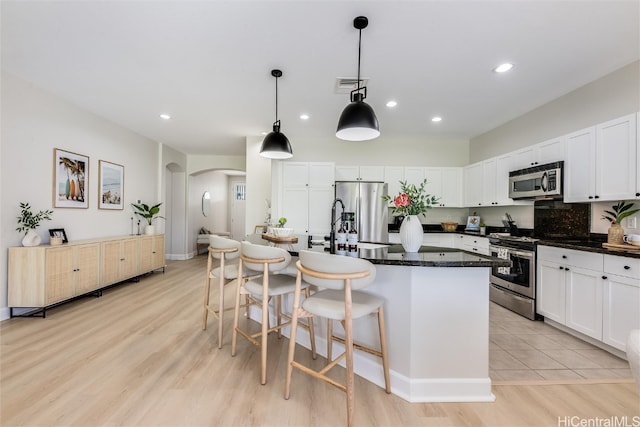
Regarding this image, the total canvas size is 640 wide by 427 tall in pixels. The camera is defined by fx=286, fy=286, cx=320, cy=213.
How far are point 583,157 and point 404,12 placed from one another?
101 inches

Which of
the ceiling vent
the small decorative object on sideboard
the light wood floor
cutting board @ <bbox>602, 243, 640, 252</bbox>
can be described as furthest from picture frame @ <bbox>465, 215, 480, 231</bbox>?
the small decorative object on sideboard

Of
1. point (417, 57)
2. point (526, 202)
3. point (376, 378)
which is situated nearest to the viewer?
point (376, 378)

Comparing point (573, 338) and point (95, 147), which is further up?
point (95, 147)

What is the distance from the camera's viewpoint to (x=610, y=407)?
1787 millimetres

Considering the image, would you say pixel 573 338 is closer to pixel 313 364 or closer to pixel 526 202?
pixel 526 202

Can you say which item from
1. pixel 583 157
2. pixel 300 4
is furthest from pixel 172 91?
pixel 583 157

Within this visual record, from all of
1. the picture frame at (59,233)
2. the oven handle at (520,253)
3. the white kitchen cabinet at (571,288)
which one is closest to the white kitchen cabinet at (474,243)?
the oven handle at (520,253)

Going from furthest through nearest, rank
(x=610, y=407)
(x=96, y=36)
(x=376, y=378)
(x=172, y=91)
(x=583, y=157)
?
1. (x=172, y=91)
2. (x=583, y=157)
3. (x=96, y=36)
4. (x=376, y=378)
5. (x=610, y=407)

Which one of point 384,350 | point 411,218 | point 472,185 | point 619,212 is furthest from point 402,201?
point 472,185

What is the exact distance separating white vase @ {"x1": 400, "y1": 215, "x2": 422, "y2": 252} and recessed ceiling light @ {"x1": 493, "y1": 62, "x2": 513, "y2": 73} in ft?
6.35
